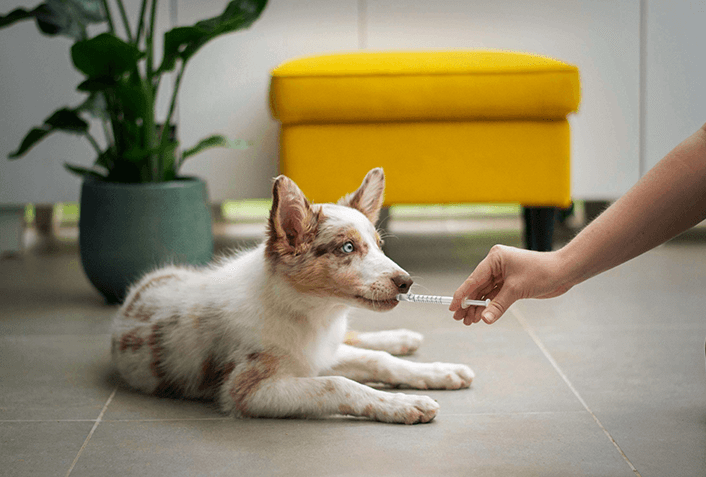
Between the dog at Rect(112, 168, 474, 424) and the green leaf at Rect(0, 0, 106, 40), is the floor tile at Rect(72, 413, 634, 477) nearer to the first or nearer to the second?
the dog at Rect(112, 168, 474, 424)

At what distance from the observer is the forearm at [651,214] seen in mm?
1302

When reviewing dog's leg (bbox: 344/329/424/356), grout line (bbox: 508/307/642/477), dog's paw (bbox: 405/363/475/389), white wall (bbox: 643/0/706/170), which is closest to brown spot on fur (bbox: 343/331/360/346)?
dog's leg (bbox: 344/329/424/356)

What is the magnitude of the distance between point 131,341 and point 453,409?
83cm

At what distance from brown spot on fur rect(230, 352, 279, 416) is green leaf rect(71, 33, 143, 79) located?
1240 millimetres

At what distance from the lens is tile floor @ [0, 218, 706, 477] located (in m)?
1.49

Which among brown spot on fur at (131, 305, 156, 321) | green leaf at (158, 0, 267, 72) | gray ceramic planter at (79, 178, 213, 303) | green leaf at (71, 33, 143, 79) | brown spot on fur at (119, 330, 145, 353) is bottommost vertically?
brown spot on fur at (119, 330, 145, 353)

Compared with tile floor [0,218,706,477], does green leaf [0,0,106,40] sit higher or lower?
higher

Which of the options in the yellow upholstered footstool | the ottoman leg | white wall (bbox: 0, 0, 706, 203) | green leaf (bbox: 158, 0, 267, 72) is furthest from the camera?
white wall (bbox: 0, 0, 706, 203)

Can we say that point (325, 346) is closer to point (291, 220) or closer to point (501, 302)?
point (291, 220)

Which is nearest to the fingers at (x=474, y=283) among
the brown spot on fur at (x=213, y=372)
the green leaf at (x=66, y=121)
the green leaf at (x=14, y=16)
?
the brown spot on fur at (x=213, y=372)

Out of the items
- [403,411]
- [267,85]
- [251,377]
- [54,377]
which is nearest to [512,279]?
[403,411]

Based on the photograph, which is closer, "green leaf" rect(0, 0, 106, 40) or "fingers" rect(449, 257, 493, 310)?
"fingers" rect(449, 257, 493, 310)

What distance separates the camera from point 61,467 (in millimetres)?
1479

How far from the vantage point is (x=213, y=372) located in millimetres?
1813
